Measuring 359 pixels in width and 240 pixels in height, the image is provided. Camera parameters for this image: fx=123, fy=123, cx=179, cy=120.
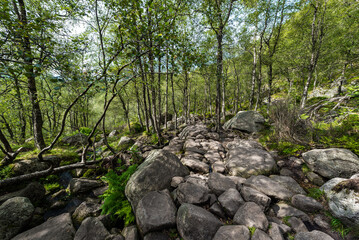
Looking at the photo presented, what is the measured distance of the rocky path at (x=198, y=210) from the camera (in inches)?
117

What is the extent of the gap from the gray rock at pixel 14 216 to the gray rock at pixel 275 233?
7240mm

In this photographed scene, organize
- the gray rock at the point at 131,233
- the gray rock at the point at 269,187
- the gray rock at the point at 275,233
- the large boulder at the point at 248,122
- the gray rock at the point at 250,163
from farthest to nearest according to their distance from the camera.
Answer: the large boulder at the point at 248,122 < the gray rock at the point at 250,163 < the gray rock at the point at 269,187 < the gray rock at the point at 131,233 < the gray rock at the point at 275,233

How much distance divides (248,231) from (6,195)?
8702 millimetres

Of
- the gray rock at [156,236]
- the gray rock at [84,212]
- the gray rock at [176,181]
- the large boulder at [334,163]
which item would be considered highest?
the large boulder at [334,163]

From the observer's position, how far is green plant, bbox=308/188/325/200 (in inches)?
146

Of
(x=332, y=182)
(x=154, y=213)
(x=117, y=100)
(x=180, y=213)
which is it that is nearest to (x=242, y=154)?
(x=332, y=182)

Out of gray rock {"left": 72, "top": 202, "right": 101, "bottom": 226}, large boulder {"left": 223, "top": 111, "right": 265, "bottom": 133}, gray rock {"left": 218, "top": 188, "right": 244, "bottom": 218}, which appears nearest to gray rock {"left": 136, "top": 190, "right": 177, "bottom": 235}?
gray rock {"left": 218, "top": 188, "right": 244, "bottom": 218}

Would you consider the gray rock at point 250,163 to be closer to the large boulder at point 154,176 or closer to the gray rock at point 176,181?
the large boulder at point 154,176

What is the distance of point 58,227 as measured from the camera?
369 centimetres

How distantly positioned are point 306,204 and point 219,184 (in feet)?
7.66

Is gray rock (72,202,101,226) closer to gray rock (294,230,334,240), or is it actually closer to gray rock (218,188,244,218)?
gray rock (218,188,244,218)

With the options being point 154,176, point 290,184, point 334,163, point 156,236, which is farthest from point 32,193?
point 334,163

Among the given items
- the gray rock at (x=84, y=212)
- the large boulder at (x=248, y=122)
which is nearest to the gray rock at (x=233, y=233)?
the gray rock at (x=84, y=212)

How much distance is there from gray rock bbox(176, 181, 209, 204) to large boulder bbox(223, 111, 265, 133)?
29.0 feet
